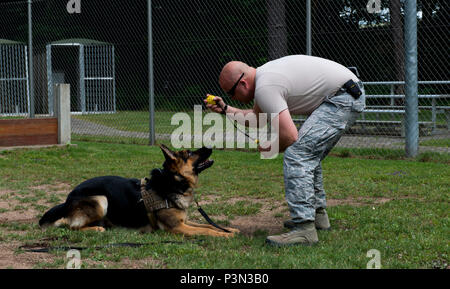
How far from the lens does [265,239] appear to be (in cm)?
491

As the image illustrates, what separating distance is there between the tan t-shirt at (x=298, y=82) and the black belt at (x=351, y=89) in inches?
1.4

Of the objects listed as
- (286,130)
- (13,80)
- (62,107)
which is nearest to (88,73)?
(13,80)

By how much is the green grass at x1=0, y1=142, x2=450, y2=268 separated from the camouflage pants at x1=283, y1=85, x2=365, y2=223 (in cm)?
36

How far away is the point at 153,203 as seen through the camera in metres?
5.30

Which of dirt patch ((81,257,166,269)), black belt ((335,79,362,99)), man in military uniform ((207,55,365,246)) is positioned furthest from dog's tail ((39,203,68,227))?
black belt ((335,79,362,99))

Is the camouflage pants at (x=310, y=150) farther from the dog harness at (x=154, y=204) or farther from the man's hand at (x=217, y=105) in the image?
the dog harness at (x=154, y=204)

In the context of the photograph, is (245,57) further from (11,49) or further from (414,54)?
(11,49)

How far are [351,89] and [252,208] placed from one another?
2134mm

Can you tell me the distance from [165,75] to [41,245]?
10169mm

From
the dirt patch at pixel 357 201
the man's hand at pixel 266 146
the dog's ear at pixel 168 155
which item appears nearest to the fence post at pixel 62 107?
the dirt patch at pixel 357 201

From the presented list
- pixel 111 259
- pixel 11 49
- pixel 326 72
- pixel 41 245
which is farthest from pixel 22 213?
pixel 11 49

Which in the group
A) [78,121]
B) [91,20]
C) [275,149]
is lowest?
[78,121]

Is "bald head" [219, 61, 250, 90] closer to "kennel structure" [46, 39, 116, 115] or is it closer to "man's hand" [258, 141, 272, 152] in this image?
"man's hand" [258, 141, 272, 152]

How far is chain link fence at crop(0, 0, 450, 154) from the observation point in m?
12.2
